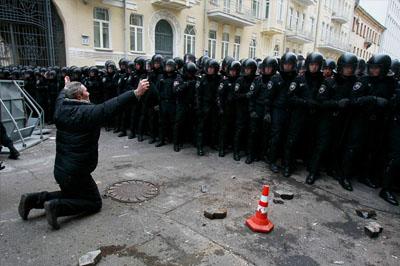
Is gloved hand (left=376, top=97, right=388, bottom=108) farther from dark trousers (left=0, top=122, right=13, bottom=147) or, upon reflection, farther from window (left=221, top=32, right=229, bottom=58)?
window (left=221, top=32, right=229, bottom=58)

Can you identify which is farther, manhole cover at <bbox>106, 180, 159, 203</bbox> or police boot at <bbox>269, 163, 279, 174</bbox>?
police boot at <bbox>269, 163, 279, 174</bbox>

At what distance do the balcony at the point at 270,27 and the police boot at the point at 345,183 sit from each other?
2427cm

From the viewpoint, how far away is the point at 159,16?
18.3 m

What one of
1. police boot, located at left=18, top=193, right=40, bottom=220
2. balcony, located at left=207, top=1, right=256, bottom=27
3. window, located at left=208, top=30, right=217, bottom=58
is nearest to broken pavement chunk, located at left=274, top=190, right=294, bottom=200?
police boot, located at left=18, top=193, right=40, bottom=220

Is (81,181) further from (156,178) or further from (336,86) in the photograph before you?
(336,86)

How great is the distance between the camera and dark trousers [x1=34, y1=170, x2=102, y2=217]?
3414mm

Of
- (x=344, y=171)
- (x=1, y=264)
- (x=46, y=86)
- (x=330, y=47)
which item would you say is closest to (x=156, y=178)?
→ (x=1, y=264)

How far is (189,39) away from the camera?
67.9ft

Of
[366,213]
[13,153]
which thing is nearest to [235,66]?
[366,213]

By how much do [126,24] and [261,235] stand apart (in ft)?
52.1

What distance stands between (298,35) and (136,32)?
19727 millimetres

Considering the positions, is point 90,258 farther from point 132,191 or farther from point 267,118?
point 267,118

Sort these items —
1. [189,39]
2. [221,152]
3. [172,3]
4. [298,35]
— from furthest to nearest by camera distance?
1. [298,35]
2. [189,39]
3. [172,3]
4. [221,152]

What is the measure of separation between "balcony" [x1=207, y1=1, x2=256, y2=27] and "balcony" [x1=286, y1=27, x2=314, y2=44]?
22.9 feet
